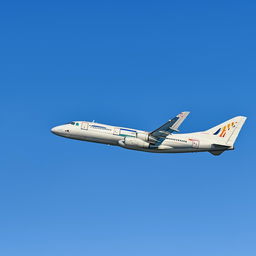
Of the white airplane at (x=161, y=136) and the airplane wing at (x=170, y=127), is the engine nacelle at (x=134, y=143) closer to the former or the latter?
the white airplane at (x=161, y=136)

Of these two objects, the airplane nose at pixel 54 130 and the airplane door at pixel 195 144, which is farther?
the airplane nose at pixel 54 130

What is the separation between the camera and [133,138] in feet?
287

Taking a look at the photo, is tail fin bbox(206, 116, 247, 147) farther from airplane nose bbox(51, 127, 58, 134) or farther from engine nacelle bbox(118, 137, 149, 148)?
airplane nose bbox(51, 127, 58, 134)

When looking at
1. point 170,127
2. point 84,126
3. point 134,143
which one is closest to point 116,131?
point 134,143

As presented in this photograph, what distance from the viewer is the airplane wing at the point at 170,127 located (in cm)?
8488

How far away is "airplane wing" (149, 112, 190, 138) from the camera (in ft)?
278

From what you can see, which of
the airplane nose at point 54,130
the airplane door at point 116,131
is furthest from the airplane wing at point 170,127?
the airplane nose at point 54,130

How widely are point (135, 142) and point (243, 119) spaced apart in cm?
1985

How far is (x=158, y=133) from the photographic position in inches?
Answer: 3423

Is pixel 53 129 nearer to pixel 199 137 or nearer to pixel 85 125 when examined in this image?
pixel 85 125

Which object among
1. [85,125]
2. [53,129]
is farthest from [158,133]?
[53,129]

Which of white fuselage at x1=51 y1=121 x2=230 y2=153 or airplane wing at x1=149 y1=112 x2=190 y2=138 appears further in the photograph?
white fuselage at x1=51 y1=121 x2=230 y2=153

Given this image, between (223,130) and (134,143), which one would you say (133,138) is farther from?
(223,130)

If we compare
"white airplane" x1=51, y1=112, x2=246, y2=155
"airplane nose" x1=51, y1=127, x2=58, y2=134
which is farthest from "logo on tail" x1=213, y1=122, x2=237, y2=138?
"airplane nose" x1=51, y1=127, x2=58, y2=134
